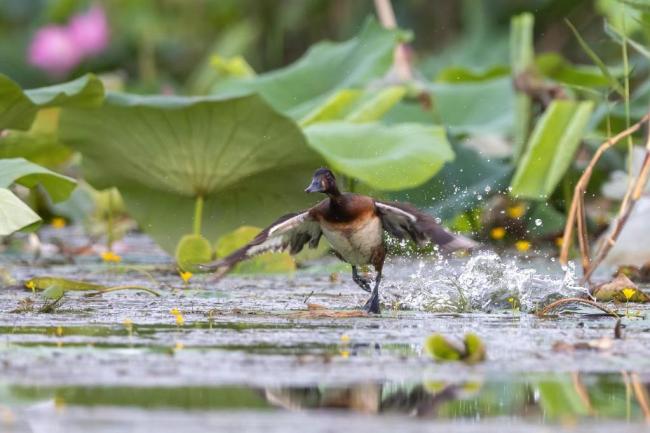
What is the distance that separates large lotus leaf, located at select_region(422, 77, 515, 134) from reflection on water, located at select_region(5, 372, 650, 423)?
15.7 ft

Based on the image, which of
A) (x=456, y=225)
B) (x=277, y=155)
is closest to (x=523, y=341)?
(x=277, y=155)

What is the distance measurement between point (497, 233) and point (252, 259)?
171 cm

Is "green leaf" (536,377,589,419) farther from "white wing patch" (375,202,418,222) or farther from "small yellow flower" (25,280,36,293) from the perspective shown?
"small yellow flower" (25,280,36,293)

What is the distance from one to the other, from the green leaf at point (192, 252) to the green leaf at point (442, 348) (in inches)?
113

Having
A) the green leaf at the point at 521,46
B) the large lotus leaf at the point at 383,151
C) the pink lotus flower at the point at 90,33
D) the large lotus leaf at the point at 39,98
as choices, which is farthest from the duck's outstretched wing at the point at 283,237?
the pink lotus flower at the point at 90,33

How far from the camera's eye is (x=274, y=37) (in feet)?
43.9

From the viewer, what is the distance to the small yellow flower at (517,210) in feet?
24.6

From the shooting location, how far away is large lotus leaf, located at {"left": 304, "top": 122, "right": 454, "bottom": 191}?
20.2ft

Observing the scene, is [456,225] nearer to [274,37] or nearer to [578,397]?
[578,397]

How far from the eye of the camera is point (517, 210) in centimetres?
747

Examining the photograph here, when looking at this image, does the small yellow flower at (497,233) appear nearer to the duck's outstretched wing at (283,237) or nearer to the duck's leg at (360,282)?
the duck's leg at (360,282)

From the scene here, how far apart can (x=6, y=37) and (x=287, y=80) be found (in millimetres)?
7010

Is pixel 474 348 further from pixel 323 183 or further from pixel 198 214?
pixel 198 214

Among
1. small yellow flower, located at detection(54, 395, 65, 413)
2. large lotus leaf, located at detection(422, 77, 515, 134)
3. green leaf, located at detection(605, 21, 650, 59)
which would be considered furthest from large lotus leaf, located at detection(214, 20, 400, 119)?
small yellow flower, located at detection(54, 395, 65, 413)
